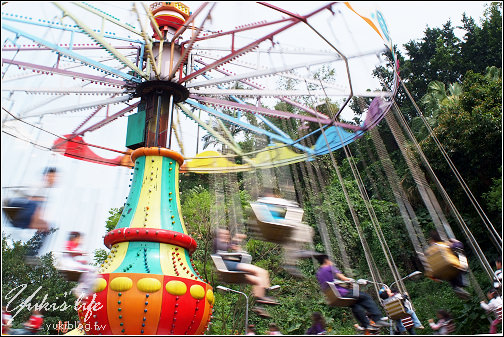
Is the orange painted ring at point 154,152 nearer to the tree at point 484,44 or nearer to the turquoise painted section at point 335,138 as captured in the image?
the turquoise painted section at point 335,138

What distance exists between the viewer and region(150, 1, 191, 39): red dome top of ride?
37.1 ft

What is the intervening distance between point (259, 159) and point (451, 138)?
26.7ft

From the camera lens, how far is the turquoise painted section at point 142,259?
330 inches

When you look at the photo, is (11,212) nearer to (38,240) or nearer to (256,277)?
(38,240)

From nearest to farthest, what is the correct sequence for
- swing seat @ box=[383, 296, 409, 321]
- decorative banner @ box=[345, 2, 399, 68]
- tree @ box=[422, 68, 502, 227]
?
swing seat @ box=[383, 296, 409, 321]
decorative banner @ box=[345, 2, 399, 68]
tree @ box=[422, 68, 502, 227]

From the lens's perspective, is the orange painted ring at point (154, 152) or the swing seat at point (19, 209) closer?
the swing seat at point (19, 209)

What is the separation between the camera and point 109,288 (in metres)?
8.14

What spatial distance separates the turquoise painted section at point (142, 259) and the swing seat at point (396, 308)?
12.6 ft

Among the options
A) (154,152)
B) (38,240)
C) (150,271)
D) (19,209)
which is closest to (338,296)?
(150,271)

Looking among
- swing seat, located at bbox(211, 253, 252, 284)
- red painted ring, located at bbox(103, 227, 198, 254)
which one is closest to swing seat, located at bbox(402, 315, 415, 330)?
swing seat, located at bbox(211, 253, 252, 284)

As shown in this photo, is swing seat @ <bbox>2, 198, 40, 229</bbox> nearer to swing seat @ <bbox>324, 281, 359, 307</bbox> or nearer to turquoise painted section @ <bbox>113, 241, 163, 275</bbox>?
turquoise painted section @ <bbox>113, 241, 163, 275</bbox>

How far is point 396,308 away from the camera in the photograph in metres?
7.59

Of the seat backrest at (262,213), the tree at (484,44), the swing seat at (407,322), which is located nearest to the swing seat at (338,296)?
the swing seat at (407,322)

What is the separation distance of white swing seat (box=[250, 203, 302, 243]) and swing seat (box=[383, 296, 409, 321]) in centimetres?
192
